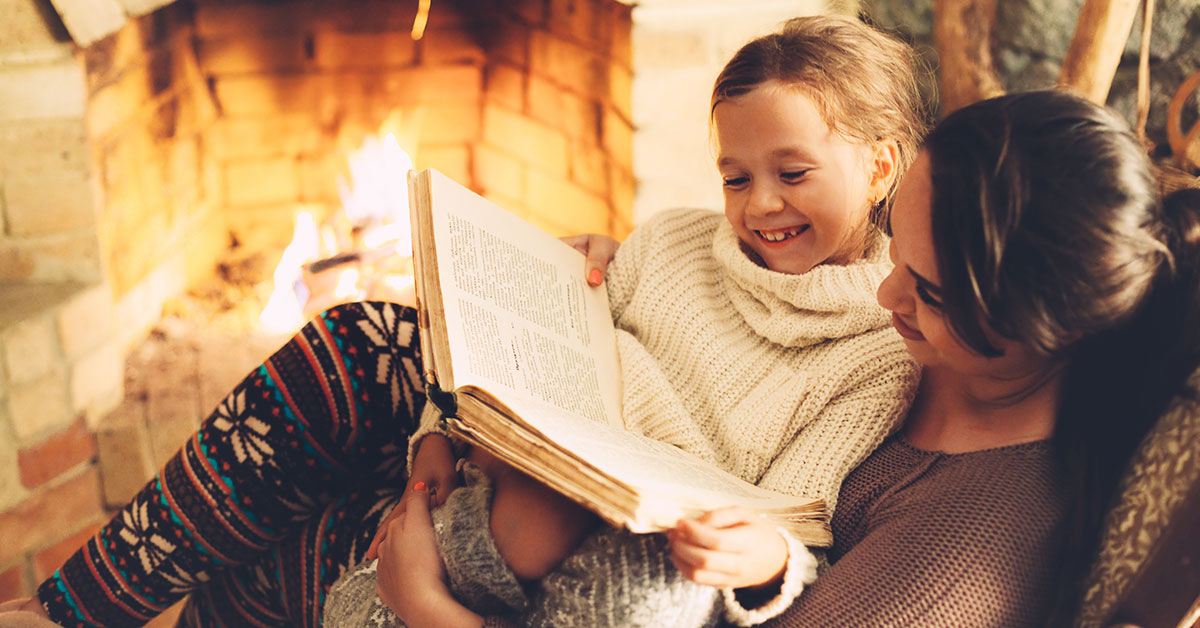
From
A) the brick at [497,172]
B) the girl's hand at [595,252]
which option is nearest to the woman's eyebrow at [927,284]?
the girl's hand at [595,252]

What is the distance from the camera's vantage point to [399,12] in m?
2.04

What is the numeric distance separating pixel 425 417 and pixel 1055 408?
57 cm

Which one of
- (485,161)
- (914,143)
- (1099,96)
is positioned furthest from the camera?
(485,161)

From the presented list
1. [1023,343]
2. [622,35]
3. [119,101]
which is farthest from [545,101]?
[1023,343]

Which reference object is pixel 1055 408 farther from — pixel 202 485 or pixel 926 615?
pixel 202 485

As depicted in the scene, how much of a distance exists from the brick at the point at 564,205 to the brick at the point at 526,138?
0.10ft

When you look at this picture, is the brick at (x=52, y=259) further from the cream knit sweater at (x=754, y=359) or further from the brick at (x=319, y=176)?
the cream knit sweater at (x=754, y=359)

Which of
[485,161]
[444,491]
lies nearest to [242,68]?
[485,161]

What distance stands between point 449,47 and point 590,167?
0.41m

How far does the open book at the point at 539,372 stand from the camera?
646 mm

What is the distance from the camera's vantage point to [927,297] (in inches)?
28.4

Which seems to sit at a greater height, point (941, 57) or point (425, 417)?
point (941, 57)

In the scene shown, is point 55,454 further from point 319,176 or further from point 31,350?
point 319,176

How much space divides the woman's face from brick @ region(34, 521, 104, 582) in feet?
4.32
